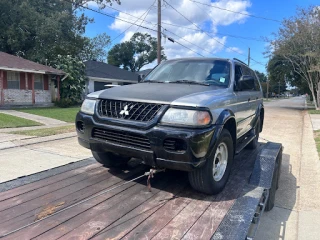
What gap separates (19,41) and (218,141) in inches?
1008

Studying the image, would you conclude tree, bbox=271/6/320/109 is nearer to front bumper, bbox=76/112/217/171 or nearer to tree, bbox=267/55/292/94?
tree, bbox=267/55/292/94

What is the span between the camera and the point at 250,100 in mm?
4797

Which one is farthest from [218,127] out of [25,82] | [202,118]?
[25,82]

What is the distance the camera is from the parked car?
9.10 ft

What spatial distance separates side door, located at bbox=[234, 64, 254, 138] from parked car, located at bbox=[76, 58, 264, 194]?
0.42 ft

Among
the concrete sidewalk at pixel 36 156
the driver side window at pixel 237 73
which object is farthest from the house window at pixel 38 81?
the driver side window at pixel 237 73

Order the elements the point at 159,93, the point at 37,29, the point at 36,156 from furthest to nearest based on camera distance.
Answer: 1. the point at 37,29
2. the point at 36,156
3. the point at 159,93

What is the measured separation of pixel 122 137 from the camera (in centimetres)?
301

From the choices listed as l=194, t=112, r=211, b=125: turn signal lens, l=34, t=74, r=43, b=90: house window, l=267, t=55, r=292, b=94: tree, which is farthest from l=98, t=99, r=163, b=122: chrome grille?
l=267, t=55, r=292, b=94: tree

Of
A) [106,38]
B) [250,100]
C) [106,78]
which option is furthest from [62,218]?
[106,38]

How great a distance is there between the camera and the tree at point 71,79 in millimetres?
22281

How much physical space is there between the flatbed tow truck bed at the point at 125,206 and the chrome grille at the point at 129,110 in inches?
32.3

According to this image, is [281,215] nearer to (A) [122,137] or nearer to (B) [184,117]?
(B) [184,117]

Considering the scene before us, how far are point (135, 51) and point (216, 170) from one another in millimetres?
56344
